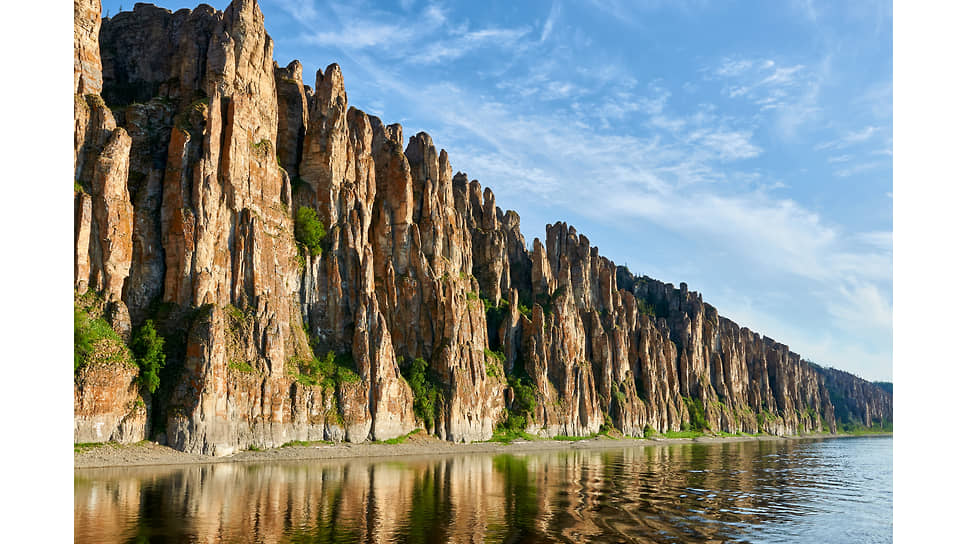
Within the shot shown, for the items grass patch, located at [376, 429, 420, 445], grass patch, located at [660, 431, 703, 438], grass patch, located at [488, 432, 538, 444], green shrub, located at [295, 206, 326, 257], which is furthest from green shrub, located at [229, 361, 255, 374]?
grass patch, located at [660, 431, 703, 438]

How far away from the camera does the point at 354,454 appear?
8419 cm

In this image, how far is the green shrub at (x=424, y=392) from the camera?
107562 millimetres

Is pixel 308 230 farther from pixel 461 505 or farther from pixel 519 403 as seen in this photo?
pixel 461 505

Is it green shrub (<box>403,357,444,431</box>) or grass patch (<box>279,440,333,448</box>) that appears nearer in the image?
grass patch (<box>279,440,333,448</box>)

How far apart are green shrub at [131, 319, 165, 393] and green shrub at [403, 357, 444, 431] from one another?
42.9 metres

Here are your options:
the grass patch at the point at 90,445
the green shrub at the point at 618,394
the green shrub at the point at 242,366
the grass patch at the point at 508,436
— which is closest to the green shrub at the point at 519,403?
the grass patch at the point at 508,436

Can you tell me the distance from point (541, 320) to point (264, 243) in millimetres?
70684

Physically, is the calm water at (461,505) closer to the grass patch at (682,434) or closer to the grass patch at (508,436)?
the grass patch at (508,436)

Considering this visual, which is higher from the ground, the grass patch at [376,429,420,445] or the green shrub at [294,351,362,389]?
the green shrub at [294,351,362,389]

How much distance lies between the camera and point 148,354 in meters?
73.8

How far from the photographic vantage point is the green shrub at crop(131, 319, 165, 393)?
7231cm

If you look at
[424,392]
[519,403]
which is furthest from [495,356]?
[424,392]

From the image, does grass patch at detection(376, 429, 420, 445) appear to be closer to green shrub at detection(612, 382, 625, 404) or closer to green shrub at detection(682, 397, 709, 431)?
green shrub at detection(612, 382, 625, 404)
